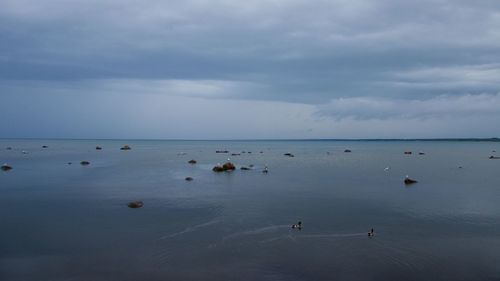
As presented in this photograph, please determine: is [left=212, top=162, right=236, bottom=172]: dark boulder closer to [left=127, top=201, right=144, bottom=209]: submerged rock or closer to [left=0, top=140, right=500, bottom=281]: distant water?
[left=0, top=140, right=500, bottom=281]: distant water

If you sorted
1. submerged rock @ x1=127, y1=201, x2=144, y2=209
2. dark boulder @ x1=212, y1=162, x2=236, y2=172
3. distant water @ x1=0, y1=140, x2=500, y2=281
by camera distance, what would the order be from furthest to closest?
dark boulder @ x1=212, y1=162, x2=236, y2=172, submerged rock @ x1=127, y1=201, x2=144, y2=209, distant water @ x1=0, y1=140, x2=500, y2=281

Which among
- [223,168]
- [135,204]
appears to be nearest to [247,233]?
[135,204]

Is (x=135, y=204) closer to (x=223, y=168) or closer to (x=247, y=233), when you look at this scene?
(x=247, y=233)

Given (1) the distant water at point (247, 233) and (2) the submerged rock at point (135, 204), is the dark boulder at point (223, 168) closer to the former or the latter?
(1) the distant water at point (247, 233)

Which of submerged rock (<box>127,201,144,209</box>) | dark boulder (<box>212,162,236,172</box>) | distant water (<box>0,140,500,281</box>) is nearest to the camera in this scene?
A: distant water (<box>0,140,500,281</box>)

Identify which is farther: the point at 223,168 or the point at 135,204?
the point at 223,168

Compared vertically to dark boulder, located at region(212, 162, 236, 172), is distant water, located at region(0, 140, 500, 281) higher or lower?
lower

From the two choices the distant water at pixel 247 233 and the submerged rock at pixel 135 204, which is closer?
the distant water at pixel 247 233

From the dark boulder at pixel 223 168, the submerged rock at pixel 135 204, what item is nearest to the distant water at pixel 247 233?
the submerged rock at pixel 135 204

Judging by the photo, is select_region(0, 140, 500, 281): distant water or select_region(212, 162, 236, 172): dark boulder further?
select_region(212, 162, 236, 172): dark boulder

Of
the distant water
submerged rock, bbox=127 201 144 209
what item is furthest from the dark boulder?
submerged rock, bbox=127 201 144 209

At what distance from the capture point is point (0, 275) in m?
22.2

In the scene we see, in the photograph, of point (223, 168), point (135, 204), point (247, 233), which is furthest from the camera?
point (223, 168)

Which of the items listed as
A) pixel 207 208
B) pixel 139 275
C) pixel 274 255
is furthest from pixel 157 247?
pixel 207 208
